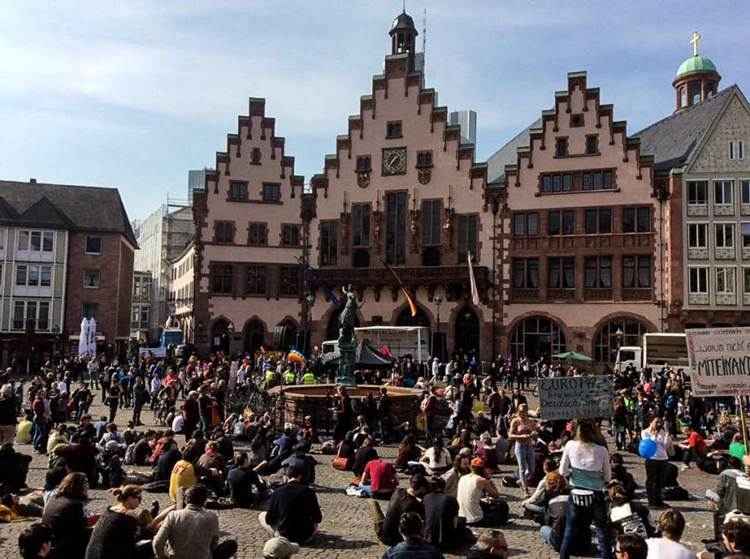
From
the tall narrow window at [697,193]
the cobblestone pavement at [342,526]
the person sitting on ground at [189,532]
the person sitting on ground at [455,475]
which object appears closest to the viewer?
the person sitting on ground at [189,532]

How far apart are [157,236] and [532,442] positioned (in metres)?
91.3

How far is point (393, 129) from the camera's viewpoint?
51750 millimetres

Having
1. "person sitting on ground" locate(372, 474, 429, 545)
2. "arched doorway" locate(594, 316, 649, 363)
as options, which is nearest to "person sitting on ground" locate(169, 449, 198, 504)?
"person sitting on ground" locate(372, 474, 429, 545)

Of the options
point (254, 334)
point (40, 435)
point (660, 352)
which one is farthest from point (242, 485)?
point (254, 334)

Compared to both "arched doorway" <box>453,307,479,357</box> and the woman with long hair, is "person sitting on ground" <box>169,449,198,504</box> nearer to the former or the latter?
the woman with long hair

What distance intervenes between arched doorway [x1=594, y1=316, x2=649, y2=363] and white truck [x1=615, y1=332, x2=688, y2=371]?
10.9 feet

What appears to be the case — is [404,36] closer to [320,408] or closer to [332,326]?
[332,326]

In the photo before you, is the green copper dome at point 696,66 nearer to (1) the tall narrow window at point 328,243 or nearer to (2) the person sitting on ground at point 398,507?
(1) the tall narrow window at point 328,243

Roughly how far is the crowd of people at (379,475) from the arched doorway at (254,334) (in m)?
22.3

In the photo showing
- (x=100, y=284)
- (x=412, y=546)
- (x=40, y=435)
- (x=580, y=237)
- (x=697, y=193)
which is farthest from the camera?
(x=100, y=284)

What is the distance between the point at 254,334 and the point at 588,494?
146 ft

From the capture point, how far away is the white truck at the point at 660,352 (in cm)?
3988

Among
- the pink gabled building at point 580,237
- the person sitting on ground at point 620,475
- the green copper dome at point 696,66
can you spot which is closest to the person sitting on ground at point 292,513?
the person sitting on ground at point 620,475

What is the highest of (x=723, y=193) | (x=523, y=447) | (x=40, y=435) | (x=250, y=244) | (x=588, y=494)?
(x=723, y=193)
